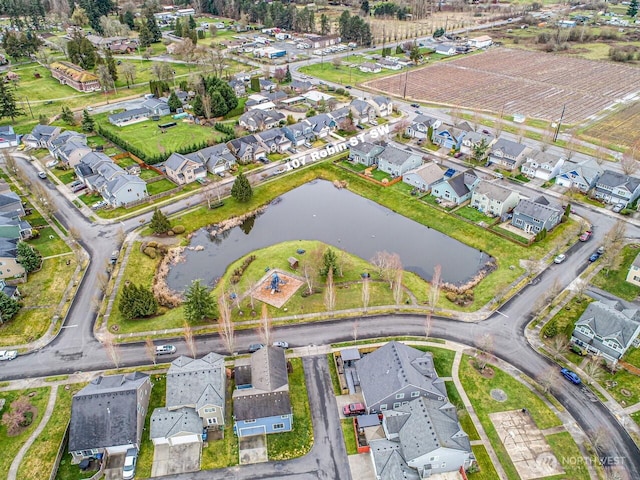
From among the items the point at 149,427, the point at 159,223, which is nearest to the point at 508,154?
the point at 159,223

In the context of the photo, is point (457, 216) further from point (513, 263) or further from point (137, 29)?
point (137, 29)

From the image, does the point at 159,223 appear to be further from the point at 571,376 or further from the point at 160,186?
the point at 571,376

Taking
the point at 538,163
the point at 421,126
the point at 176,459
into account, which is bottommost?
the point at 176,459

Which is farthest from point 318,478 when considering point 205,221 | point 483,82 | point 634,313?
point 483,82

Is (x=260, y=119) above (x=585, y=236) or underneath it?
above

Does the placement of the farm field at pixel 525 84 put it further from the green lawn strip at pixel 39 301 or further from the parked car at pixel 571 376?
the green lawn strip at pixel 39 301

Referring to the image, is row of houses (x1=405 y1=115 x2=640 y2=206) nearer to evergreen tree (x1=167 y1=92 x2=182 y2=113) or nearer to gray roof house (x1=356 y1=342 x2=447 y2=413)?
gray roof house (x1=356 y1=342 x2=447 y2=413)

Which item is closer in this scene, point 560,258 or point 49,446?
→ point 49,446
